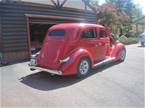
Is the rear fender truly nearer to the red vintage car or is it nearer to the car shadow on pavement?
the red vintage car

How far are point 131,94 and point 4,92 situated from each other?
3.38 m

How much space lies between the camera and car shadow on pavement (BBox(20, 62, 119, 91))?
6375 mm

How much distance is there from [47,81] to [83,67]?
50.7 inches

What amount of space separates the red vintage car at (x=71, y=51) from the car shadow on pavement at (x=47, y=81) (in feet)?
0.91

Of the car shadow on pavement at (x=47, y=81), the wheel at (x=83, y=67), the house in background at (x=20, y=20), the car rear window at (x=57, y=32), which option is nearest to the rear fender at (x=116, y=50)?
the car shadow on pavement at (x=47, y=81)

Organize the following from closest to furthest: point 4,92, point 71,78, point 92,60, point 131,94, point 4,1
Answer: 1. point 131,94
2. point 4,92
3. point 71,78
4. point 92,60
5. point 4,1

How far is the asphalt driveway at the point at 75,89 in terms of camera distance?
16.4ft

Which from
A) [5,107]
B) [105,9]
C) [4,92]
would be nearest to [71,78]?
[4,92]

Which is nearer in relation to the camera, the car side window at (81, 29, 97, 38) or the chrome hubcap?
the chrome hubcap

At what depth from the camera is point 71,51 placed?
7.13m

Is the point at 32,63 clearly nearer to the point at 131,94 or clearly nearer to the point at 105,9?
the point at 131,94

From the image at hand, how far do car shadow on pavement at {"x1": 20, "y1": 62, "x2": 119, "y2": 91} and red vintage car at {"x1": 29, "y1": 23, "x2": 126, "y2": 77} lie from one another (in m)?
0.28

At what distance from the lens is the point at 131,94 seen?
17.8 feet

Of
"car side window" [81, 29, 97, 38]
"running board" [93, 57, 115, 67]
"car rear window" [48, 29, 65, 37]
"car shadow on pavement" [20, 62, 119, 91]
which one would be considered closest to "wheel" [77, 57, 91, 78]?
"car shadow on pavement" [20, 62, 119, 91]
